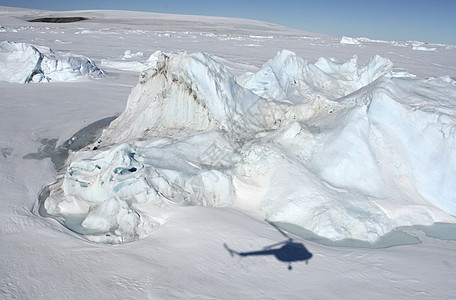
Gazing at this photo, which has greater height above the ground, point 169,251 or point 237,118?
point 237,118

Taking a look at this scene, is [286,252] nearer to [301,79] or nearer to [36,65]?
[301,79]

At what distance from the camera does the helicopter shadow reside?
2645 mm

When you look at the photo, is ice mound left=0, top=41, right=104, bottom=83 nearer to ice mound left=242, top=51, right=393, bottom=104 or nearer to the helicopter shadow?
ice mound left=242, top=51, right=393, bottom=104

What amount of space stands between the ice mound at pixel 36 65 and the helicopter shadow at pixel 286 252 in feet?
26.1

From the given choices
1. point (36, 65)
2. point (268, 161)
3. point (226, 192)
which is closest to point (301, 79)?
point (268, 161)

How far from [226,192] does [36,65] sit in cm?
737

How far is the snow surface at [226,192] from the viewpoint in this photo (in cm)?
240

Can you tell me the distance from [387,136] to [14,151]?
14.8 ft

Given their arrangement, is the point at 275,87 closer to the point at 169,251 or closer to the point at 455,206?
the point at 455,206

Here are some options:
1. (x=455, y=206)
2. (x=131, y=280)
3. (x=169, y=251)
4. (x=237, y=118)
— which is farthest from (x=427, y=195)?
(x=131, y=280)

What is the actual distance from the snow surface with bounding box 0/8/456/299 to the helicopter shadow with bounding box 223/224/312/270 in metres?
0.06

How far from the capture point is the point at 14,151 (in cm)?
466

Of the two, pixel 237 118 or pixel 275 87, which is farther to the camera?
pixel 275 87

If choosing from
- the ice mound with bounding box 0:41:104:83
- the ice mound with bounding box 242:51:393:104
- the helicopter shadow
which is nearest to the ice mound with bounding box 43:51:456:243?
the helicopter shadow
